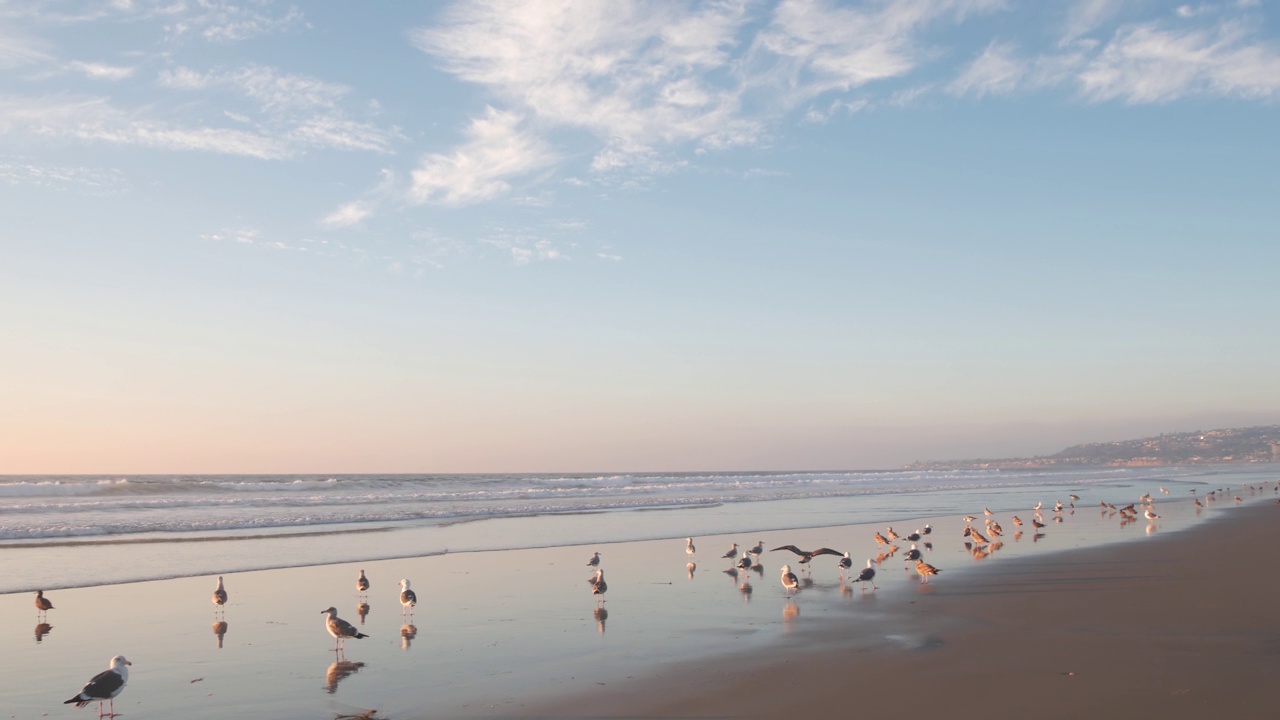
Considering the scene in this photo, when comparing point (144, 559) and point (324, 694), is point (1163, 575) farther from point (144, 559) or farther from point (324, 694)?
point (144, 559)

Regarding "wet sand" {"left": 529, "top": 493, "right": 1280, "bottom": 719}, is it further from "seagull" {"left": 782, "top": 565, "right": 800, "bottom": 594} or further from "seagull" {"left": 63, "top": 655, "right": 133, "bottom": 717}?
"seagull" {"left": 63, "top": 655, "right": 133, "bottom": 717}

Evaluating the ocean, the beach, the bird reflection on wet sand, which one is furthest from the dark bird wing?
the ocean

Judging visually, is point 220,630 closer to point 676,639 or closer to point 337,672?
point 337,672

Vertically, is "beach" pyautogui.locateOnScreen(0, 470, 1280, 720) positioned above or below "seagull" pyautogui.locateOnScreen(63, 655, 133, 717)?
below

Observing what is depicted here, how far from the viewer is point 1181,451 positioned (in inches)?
5640

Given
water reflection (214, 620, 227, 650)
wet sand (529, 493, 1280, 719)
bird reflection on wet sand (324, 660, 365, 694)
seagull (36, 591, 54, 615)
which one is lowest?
wet sand (529, 493, 1280, 719)

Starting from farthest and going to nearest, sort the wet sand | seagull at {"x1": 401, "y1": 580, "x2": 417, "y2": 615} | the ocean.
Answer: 1. the ocean
2. seagull at {"x1": 401, "y1": 580, "x2": 417, "y2": 615}
3. the wet sand

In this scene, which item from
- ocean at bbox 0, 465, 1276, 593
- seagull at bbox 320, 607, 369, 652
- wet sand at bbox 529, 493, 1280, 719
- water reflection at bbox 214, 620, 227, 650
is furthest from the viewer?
ocean at bbox 0, 465, 1276, 593

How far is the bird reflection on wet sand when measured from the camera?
9180 mm

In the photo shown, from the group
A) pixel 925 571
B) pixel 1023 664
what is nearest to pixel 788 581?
pixel 925 571

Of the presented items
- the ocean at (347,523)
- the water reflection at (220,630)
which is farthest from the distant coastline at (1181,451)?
the water reflection at (220,630)

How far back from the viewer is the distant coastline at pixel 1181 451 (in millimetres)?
131875

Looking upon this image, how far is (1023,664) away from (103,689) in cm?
897

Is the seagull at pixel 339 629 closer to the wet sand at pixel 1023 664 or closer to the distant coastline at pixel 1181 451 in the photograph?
the wet sand at pixel 1023 664
